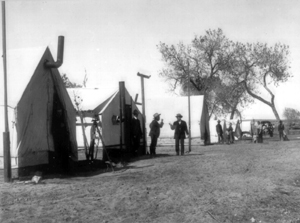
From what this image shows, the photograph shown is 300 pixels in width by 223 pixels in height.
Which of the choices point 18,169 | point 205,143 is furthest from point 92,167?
point 205,143

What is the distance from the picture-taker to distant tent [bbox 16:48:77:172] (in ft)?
35.6

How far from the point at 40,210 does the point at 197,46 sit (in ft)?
124

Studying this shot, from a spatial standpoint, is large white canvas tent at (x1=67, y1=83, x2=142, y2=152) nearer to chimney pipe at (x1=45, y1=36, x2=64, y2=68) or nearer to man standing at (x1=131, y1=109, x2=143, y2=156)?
man standing at (x1=131, y1=109, x2=143, y2=156)

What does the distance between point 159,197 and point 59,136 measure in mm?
5407

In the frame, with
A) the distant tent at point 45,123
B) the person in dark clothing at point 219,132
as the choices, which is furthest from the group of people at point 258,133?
the distant tent at point 45,123

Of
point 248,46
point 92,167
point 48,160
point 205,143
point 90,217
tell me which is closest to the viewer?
point 90,217

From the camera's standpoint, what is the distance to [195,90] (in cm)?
4462

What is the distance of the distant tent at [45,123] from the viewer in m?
10.9

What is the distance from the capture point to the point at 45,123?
38.2 feet

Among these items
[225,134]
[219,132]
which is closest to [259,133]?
[219,132]

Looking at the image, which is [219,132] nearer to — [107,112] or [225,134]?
[225,134]

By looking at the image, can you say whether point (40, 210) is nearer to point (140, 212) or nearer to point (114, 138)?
point (140, 212)

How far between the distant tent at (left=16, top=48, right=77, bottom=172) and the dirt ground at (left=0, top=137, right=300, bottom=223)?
4.56 feet

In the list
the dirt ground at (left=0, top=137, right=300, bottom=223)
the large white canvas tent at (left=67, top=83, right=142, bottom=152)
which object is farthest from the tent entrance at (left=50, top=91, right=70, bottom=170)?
the large white canvas tent at (left=67, top=83, right=142, bottom=152)
